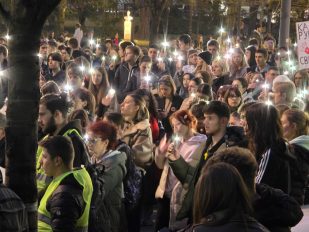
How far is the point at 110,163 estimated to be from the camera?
19.3ft

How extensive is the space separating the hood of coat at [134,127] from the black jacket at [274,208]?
3.54 meters

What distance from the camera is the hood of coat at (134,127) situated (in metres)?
7.44

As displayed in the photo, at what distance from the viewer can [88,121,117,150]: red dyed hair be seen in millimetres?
5980

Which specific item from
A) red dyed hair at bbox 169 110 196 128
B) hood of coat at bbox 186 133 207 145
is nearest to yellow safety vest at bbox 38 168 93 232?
hood of coat at bbox 186 133 207 145

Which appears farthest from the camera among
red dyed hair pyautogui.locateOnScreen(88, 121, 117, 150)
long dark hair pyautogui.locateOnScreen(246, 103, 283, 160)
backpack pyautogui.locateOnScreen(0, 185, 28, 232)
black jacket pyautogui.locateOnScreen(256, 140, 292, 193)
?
red dyed hair pyautogui.locateOnScreen(88, 121, 117, 150)

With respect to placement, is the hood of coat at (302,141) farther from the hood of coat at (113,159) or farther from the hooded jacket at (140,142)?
the hooded jacket at (140,142)

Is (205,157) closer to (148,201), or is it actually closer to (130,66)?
(148,201)

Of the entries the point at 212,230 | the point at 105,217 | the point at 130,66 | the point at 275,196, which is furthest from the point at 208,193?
the point at 130,66

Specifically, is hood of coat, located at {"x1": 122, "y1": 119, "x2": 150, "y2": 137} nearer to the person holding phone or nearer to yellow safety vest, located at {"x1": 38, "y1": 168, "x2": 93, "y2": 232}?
the person holding phone

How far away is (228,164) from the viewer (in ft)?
11.1

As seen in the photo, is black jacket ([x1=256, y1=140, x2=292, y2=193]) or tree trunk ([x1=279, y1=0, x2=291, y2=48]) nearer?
black jacket ([x1=256, y1=140, x2=292, y2=193])

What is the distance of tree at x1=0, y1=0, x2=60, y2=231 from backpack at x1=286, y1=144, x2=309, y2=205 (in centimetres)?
190

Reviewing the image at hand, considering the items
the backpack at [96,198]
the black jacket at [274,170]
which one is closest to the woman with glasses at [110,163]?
the backpack at [96,198]

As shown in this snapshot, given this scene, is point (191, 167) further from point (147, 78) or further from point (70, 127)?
point (147, 78)
